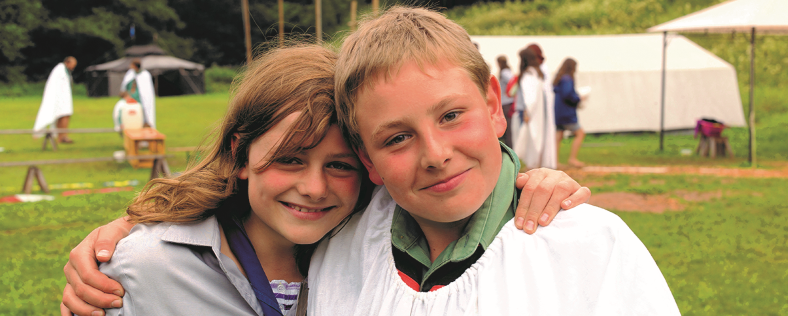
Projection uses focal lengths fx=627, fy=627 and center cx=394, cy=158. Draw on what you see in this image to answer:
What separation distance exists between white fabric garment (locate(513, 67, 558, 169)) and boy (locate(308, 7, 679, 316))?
7298mm

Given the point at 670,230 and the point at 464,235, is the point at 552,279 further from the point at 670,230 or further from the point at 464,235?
the point at 670,230

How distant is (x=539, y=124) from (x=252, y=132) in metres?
7.45

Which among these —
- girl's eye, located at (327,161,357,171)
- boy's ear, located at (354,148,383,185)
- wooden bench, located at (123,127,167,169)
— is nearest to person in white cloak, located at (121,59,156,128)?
wooden bench, located at (123,127,167,169)

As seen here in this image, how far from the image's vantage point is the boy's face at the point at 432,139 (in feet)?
4.34

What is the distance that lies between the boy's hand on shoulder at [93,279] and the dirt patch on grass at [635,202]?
5.26m

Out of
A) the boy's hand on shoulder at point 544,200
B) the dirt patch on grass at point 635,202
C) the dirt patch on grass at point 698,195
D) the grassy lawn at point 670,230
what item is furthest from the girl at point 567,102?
the boy's hand on shoulder at point 544,200

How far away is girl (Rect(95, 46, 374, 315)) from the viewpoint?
63.4 inches

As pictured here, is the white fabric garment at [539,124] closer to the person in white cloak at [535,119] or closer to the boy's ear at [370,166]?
the person in white cloak at [535,119]

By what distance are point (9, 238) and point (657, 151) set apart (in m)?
10.2

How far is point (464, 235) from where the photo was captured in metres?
1.41

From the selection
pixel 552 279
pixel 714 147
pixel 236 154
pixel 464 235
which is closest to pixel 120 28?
pixel 714 147

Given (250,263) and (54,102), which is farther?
(54,102)

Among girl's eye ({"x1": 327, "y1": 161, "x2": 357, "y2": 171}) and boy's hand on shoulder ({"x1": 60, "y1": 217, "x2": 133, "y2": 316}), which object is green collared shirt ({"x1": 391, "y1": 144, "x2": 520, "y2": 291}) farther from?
boy's hand on shoulder ({"x1": 60, "y1": 217, "x2": 133, "y2": 316})

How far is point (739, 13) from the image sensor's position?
9.55m
